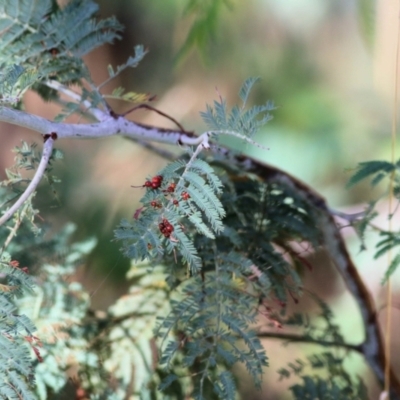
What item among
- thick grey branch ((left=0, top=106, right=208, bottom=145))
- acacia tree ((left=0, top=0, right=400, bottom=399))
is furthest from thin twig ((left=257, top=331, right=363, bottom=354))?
thick grey branch ((left=0, top=106, right=208, bottom=145))

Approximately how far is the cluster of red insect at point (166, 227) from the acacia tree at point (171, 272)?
0.20 ft

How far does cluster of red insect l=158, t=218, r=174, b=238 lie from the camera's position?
0.97 feet

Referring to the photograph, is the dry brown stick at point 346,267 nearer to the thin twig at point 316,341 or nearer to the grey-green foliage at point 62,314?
the thin twig at point 316,341

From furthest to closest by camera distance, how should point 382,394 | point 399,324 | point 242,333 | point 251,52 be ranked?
1. point 251,52
2. point 399,324
3. point 382,394
4. point 242,333

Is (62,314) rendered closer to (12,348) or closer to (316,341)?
(12,348)

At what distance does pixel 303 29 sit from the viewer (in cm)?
69

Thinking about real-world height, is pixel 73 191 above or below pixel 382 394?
above

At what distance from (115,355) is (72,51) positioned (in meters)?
0.28

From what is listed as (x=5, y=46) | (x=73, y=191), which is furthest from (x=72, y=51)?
(x=73, y=191)

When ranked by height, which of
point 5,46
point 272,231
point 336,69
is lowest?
point 272,231

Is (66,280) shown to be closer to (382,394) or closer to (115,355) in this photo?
(115,355)

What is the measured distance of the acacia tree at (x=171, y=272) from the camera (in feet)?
1.26

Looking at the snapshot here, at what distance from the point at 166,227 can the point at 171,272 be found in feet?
0.48

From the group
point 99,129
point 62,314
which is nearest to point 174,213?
point 99,129
